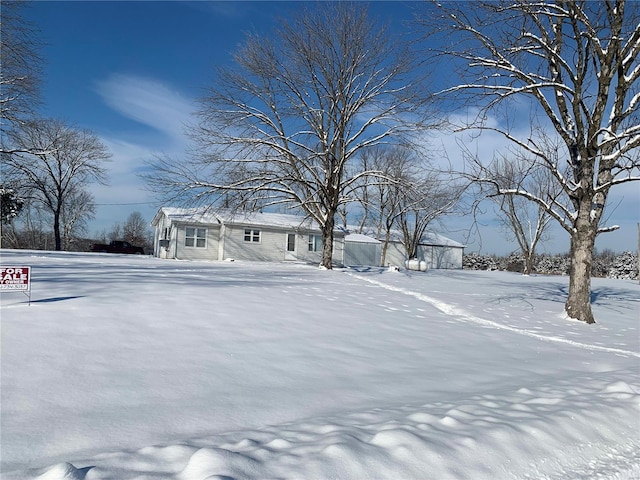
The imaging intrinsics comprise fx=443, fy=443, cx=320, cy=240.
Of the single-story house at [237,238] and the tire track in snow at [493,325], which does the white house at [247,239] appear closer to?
the single-story house at [237,238]

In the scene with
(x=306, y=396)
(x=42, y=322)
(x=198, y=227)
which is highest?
(x=198, y=227)

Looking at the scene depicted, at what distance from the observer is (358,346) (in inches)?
251

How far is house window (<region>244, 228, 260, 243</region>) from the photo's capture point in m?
30.1

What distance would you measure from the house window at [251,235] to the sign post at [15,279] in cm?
2390

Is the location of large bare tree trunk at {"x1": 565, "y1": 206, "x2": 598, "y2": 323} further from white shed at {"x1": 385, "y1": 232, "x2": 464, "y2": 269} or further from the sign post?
white shed at {"x1": 385, "y1": 232, "x2": 464, "y2": 269}

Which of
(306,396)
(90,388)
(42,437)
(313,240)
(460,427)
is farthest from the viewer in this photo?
(313,240)

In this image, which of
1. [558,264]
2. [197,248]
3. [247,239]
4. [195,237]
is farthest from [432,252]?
[195,237]

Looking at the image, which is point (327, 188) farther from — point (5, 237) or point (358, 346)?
point (5, 237)

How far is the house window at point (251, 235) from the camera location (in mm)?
30150

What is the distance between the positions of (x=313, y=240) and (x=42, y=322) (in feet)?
89.6

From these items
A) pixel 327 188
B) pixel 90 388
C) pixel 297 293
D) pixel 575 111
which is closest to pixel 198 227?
pixel 327 188

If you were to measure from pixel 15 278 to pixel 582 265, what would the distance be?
11301 mm

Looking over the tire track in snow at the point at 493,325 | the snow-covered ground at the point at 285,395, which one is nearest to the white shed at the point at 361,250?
the tire track in snow at the point at 493,325

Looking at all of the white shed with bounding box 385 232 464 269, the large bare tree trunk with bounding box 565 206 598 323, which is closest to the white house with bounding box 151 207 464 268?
the white shed with bounding box 385 232 464 269
